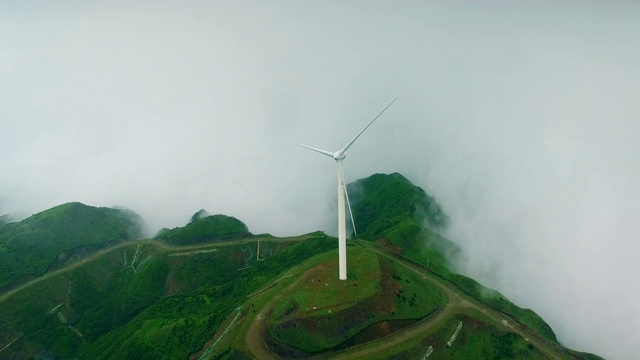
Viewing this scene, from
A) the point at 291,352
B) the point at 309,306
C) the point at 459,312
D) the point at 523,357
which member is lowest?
the point at 523,357

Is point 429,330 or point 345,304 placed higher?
point 345,304

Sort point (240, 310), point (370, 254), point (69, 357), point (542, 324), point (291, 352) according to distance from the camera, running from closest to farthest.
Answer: point (291, 352) → point (240, 310) → point (370, 254) → point (542, 324) → point (69, 357)

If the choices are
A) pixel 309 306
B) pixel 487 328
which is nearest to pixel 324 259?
pixel 309 306

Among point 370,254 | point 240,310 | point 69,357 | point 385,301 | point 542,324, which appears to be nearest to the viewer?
point 385,301

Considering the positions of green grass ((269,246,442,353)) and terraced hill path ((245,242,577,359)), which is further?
green grass ((269,246,442,353))

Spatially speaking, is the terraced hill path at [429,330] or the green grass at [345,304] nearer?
the terraced hill path at [429,330]

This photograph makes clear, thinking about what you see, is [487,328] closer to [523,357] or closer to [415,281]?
[523,357]

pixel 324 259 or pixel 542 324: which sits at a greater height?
pixel 324 259

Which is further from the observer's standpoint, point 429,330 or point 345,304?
point 429,330
